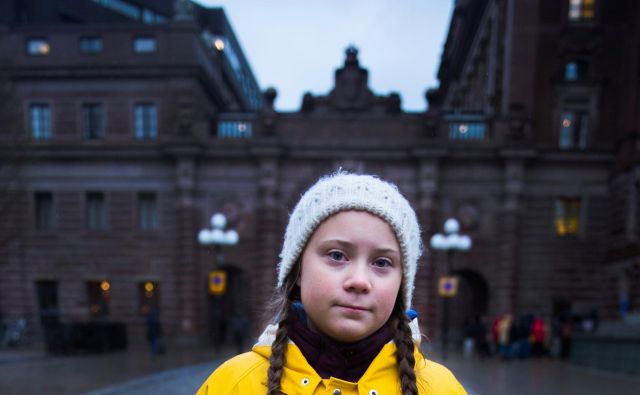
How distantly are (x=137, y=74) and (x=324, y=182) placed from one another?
23.1 m

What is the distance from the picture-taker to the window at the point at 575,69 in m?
22.3

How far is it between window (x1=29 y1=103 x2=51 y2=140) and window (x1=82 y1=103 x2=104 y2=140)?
1.83m

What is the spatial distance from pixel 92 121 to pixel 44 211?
17.0 ft

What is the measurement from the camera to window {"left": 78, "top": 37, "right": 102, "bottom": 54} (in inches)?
894

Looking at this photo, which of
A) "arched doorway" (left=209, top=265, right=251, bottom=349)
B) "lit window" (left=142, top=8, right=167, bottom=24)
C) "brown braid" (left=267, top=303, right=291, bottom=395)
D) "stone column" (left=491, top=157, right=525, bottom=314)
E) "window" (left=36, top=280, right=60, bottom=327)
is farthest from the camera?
"lit window" (left=142, top=8, right=167, bottom=24)

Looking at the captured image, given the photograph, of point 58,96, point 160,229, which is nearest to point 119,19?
point 58,96

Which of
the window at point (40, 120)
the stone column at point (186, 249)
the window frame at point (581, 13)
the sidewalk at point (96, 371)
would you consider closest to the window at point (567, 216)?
the window frame at point (581, 13)

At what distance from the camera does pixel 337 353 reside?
173 centimetres

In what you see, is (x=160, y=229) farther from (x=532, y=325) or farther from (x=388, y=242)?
(x=388, y=242)

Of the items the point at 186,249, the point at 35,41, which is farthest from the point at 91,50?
the point at 186,249

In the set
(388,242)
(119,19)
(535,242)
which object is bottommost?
(535,242)

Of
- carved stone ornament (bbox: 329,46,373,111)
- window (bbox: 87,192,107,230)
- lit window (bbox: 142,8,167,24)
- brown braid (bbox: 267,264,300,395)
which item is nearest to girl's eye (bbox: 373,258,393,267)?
brown braid (bbox: 267,264,300,395)

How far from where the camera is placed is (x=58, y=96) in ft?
74.4

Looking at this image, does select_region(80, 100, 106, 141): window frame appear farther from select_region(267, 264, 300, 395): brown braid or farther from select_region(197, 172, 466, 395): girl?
select_region(197, 172, 466, 395): girl
